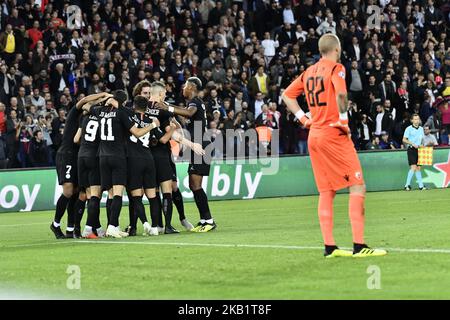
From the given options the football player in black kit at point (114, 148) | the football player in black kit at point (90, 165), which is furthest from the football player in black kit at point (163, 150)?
the football player in black kit at point (90, 165)

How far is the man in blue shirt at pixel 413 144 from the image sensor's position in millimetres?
30547

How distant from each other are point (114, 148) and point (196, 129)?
1.49m

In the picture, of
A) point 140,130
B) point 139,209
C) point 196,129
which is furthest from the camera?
point 196,129

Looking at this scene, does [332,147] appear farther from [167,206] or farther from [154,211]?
[167,206]

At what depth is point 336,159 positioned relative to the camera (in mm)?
11734

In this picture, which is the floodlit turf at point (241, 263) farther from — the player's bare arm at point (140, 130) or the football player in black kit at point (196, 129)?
the player's bare arm at point (140, 130)

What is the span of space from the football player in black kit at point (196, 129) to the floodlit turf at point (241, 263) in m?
0.38

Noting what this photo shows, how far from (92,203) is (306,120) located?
5860 mm

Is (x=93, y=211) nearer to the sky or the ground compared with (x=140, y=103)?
nearer to the ground

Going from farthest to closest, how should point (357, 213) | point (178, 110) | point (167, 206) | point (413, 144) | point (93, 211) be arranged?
point (413, 144) → point (167, 206) → point (178, 110) → point (93, 211) → point (357, 213)

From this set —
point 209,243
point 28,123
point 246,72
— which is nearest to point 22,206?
point 28,123

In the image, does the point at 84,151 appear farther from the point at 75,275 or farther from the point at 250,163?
the point at 250,163

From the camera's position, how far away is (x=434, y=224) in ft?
54.0

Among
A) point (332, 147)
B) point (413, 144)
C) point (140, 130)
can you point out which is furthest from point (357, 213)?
point (413, 144)
